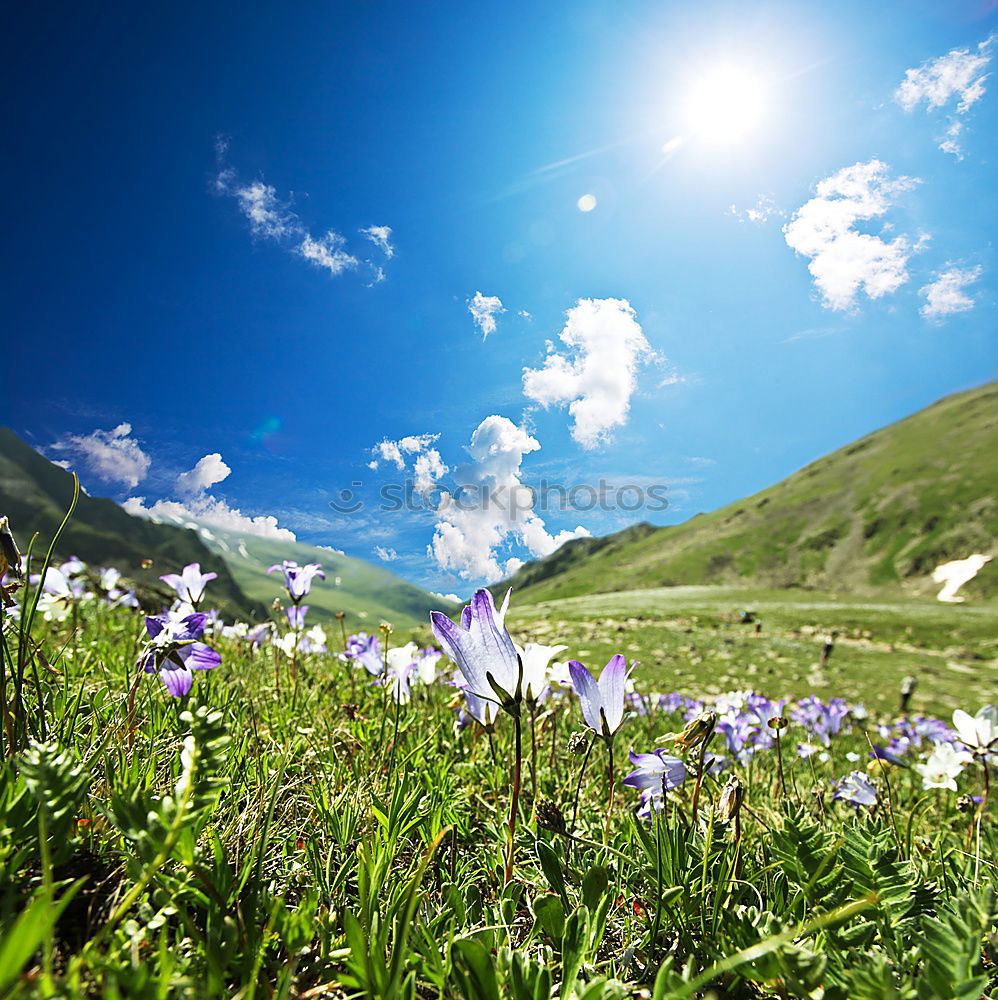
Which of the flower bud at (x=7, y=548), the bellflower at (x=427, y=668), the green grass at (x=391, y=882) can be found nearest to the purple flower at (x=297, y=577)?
the green grass at (x=391, y=882)

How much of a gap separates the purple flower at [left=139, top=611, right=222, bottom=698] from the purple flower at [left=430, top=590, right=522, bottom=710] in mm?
996

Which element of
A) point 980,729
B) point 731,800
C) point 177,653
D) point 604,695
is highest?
point 177,653

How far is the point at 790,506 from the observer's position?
144 metres

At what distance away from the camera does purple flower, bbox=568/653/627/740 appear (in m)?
1.94

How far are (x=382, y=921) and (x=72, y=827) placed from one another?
2.66ft

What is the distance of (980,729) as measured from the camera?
3.02m

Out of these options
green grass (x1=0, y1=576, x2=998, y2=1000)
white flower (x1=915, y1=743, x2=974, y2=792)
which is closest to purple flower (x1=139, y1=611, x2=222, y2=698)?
green grass (x1=0, y1=576, x2=998, y2=1000)

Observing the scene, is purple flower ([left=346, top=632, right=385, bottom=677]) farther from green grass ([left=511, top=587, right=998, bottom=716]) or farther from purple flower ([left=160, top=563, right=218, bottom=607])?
green grass ([left=511, top=587, right=998, bottom=716])

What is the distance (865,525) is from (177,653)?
5810 inches

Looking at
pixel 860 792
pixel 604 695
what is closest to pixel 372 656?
pixel 604 695

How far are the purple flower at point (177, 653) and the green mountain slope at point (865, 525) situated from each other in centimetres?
10511

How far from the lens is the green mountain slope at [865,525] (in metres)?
Answer: 104

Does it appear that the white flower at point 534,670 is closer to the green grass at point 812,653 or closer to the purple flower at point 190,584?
the purple flower at point 190,584

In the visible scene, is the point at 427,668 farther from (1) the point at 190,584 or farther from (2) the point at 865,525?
(2) the point at 865,525
